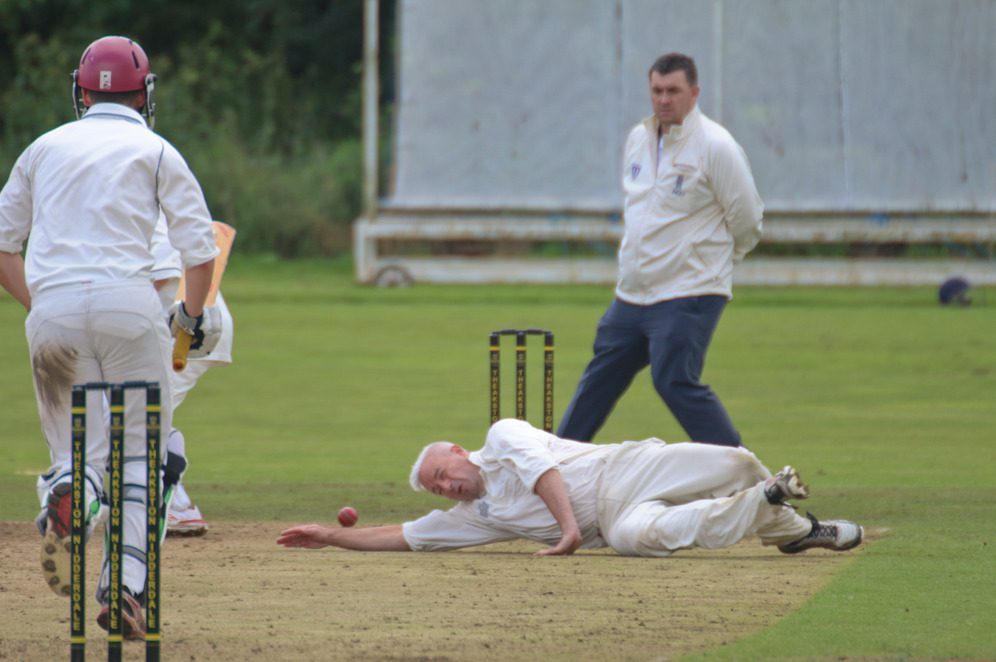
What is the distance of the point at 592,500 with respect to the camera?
7352mm

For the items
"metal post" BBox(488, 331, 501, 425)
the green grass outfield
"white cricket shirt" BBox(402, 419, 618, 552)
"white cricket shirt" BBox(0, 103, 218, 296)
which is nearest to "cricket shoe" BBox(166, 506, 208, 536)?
the green grass outfield

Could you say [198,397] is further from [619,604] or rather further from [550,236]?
[550,236]

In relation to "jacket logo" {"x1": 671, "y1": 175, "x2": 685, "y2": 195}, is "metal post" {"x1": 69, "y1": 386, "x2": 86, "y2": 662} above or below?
below

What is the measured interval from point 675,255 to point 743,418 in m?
4.52

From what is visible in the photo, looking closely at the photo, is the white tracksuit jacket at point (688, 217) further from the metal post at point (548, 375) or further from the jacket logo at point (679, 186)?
the metal post at point (548, 375)

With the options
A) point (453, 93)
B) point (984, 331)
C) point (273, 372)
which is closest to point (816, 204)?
point (453, 93)

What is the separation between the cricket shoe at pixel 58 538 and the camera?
5594 mm

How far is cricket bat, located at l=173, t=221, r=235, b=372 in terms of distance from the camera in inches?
242

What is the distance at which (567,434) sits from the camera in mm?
8586

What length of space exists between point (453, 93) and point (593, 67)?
222cm

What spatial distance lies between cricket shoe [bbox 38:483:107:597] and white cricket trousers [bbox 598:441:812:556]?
7.92ft

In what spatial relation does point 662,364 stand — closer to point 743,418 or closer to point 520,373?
point 520,373

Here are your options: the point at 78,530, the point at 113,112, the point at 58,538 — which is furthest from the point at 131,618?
the point at 113,112

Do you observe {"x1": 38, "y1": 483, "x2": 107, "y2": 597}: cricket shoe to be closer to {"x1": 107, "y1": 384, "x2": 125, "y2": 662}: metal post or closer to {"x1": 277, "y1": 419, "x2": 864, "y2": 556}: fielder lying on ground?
{"x1": 107, "y1": 384, "x2": 125, "y2": 662}: metal post
